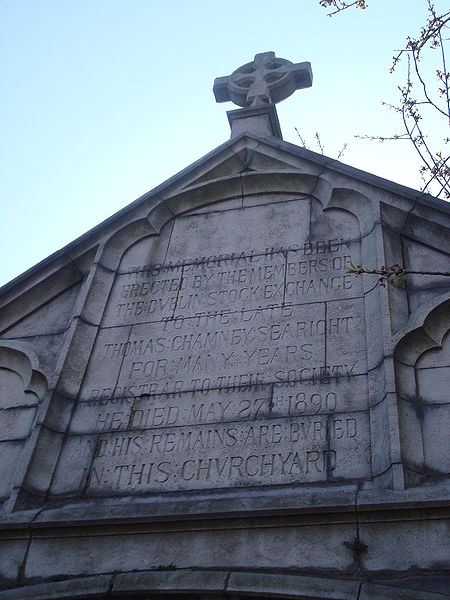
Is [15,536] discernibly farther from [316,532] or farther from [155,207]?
[155,207]

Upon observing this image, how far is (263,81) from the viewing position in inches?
402

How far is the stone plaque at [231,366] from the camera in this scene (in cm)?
600

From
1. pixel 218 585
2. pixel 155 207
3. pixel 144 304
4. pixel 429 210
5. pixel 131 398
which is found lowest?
pixel 218 585

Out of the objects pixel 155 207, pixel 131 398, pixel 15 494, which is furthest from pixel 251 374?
pixel 155 207

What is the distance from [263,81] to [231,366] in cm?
493

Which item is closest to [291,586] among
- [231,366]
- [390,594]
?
[390,594]

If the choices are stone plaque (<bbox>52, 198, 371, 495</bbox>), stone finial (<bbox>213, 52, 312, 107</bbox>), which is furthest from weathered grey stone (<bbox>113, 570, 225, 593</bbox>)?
stone finial (<bbox>213, 52, 312, 107</bbox>)

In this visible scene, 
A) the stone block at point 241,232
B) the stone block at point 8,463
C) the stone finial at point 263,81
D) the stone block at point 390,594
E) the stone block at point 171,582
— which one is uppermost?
the stone finial at point 263,81

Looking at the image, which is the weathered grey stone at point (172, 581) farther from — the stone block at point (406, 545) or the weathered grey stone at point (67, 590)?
the stone block at point (406, 545)

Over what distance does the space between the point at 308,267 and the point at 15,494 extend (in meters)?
3.31

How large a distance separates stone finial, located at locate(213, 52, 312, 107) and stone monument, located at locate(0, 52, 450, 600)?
4.41 ft

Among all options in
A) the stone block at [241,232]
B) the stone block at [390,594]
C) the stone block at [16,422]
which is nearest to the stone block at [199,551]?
the stone block at [390,594]

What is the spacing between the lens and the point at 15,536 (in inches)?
231

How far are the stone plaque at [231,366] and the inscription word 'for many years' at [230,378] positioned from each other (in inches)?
0.4
